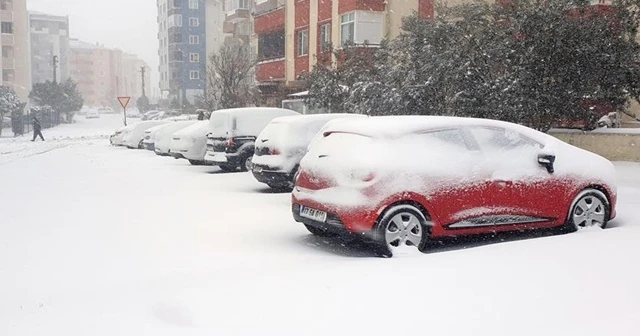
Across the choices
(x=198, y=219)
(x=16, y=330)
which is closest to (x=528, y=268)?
(x=16, y=330)

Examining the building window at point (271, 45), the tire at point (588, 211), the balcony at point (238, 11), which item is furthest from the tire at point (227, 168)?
the balcony at point (238, 11)

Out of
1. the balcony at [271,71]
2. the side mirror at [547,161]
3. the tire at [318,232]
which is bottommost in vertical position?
the tire at [318,232]

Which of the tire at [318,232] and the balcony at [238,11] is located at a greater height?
the balcony at [238,11]

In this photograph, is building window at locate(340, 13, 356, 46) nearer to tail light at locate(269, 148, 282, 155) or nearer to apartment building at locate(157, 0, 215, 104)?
tail light at locate(269, 148, 282, 155)

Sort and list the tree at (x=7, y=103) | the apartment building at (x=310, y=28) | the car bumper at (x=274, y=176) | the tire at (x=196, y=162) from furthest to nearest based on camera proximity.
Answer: the tree at (x=7, y=103), the apartment building at (x=310, y=28), the tire at (x=196, y=162), the car bumper at (x=274, y=176)

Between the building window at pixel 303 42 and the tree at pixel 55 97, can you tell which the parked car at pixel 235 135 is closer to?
the building window at pixel 303 42

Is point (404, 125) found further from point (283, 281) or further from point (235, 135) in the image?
point (235, 135)

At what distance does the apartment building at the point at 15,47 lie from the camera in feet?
209

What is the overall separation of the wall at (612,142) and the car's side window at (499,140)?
23.9ft

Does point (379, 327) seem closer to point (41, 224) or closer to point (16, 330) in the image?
point (16, 330)

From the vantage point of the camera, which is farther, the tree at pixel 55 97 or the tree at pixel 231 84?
the tree at pixel 55 97

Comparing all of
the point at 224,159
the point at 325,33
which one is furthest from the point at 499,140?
the point at 325,33

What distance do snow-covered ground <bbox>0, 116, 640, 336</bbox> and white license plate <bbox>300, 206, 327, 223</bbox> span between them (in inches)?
14.0

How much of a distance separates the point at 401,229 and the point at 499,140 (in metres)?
1.72
